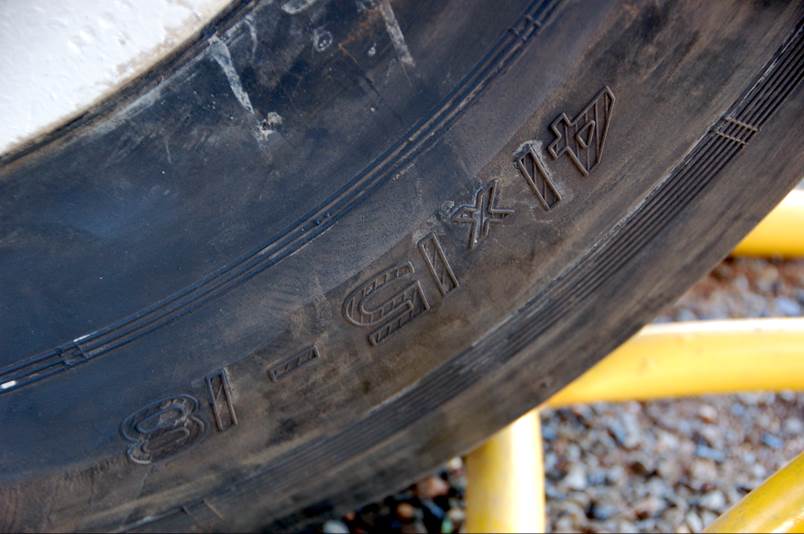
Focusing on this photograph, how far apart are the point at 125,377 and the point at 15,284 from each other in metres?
0.12

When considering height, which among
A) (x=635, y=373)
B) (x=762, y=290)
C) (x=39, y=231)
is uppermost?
(x=762, y=290)

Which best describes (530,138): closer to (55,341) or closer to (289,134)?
(289,134)

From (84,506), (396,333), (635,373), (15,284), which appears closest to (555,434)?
(635,373)

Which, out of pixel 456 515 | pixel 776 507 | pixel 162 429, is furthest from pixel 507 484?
pixel 162 429

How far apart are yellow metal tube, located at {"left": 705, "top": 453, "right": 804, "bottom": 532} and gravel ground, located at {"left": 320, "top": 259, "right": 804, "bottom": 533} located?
1.28 ft

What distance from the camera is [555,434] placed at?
1.34 meters

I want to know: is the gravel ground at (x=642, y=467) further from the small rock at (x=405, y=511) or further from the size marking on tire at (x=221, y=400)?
the size marking on tire at (x=221, y=400)

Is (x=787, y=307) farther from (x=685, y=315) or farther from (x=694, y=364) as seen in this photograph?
(x=694, y=364)

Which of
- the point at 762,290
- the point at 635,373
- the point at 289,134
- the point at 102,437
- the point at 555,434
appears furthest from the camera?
the point at 762,290

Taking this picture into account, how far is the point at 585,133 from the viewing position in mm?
729

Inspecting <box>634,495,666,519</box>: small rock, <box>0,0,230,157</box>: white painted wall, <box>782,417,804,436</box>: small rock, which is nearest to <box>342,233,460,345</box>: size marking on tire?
<box>0,0,230,157</box>: white painted wall

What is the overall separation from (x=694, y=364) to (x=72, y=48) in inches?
31.2

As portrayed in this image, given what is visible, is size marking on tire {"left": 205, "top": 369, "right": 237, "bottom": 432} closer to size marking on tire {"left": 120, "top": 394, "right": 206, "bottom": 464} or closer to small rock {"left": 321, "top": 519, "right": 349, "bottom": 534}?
size marking on tire {"left": 120, "top": 394, "right": 206, "bottom": 464}

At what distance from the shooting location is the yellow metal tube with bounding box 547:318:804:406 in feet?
3.53
